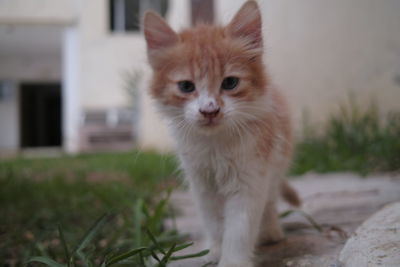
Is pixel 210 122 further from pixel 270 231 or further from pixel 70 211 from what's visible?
pixel 70 211

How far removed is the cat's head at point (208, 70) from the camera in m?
1.32

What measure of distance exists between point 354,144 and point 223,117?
2.32 m

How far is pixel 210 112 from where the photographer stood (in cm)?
127

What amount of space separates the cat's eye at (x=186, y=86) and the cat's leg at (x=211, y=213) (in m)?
0.32

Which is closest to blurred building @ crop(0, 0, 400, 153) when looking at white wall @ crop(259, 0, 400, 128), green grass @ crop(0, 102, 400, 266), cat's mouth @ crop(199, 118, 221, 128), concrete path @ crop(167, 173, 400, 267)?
white wall @ crop(259, 0, 400, 128)

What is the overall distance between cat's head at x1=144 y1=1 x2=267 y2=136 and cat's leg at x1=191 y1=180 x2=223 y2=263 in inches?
9.4

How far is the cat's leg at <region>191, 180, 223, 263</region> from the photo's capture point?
1.45m

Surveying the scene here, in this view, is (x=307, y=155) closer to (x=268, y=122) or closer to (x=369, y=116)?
(x=369, y=116)

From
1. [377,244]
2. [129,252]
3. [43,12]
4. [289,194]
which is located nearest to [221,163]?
[129,252]

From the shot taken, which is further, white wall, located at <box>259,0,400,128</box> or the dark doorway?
the dark doorway

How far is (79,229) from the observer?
1.94 metres

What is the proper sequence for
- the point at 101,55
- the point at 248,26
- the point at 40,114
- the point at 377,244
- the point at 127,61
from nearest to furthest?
the point at 377,244 < the point at 248,26 < the point at 127,61 < the point at 101,55 < the point at 40,114

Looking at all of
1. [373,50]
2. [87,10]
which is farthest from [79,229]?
[87,10]

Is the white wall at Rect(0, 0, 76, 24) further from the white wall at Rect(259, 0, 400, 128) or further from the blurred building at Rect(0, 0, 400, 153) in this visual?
the white wall at Rect(259, 0, 400, 128)
